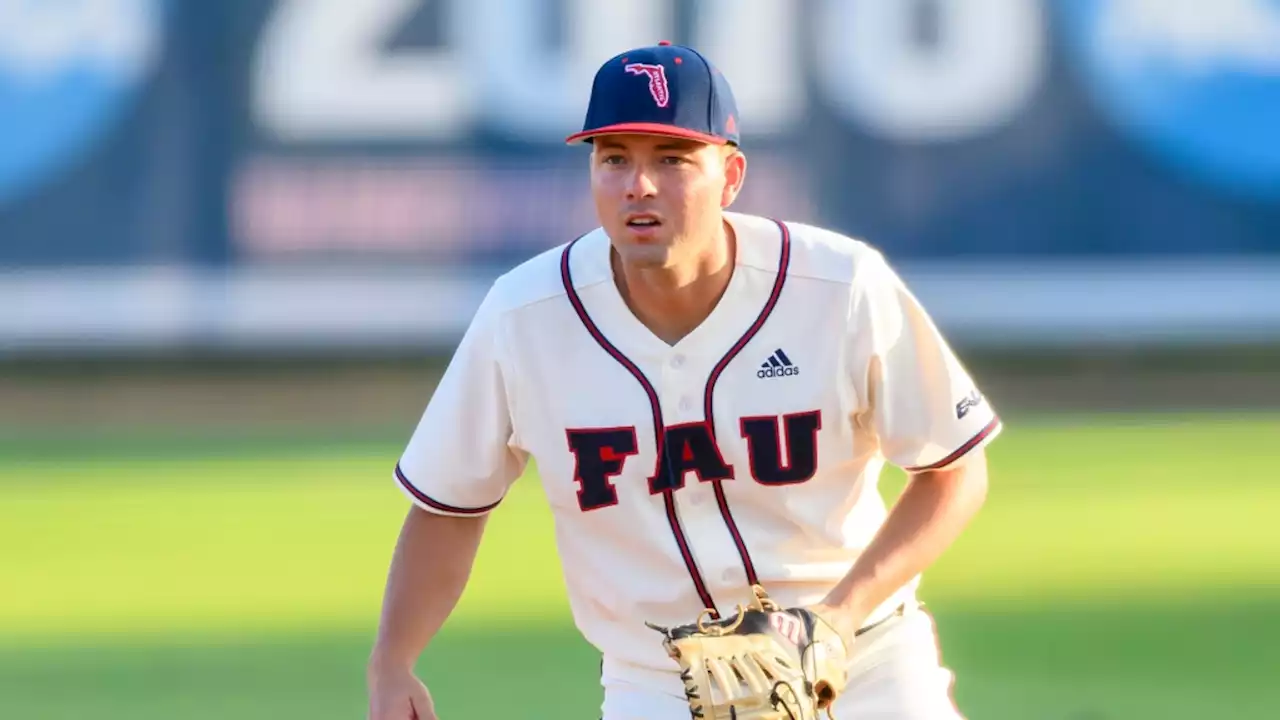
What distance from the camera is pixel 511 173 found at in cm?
1509

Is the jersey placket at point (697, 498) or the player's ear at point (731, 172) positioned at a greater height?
the player's ear at point (731, 172)

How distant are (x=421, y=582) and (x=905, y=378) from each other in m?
1.03

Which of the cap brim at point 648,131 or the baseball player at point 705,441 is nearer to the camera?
the cap brim at point 648,131

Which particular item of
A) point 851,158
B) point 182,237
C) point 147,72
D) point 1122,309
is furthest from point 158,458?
point 1122,309

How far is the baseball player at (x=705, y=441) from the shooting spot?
3.90 metres

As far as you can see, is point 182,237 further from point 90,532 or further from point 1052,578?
point 1052,578

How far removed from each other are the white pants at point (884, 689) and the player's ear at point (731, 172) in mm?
Answer: 919

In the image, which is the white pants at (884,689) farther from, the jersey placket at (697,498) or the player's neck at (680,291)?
the player's neck at (680,291)

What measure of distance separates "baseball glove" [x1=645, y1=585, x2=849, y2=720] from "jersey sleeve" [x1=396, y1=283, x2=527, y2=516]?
0.61 meters

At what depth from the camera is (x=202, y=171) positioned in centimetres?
1495

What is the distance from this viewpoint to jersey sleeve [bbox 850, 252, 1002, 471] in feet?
12.7

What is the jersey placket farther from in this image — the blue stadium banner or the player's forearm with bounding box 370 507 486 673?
the blue stadium banner

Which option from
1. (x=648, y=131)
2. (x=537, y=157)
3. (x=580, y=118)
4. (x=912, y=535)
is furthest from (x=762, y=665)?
(x=580, y=118)

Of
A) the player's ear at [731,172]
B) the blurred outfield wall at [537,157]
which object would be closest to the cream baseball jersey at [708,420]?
the player's ear at [731,172]
